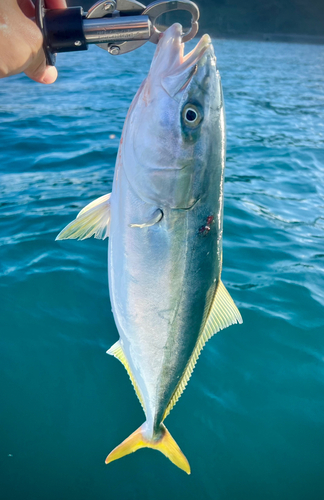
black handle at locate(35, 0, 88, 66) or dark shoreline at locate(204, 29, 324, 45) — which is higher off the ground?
dark shoreline at locate(204, 29, 324, 45)

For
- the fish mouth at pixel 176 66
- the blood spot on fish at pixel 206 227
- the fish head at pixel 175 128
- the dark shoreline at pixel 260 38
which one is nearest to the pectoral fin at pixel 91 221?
the fish head at pixel 175 128

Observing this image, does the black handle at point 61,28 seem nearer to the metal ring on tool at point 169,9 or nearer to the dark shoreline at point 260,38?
the metal ring on tool at point 169,9

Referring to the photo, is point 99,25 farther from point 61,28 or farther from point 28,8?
point 28,8

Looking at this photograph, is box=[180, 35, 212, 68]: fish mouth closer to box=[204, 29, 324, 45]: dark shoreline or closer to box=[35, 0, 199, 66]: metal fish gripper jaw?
box=[35, 0, 199, 66]: metal fish gripper jaw

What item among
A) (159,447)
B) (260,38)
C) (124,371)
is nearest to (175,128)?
(159,447)

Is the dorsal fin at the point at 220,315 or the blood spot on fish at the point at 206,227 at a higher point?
the blood spot on fish at the point at 206,227

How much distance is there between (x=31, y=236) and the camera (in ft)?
16.0

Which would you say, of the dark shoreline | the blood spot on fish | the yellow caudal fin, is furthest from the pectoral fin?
the dark shoreline

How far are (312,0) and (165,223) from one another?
119 metres

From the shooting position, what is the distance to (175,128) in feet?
5.16

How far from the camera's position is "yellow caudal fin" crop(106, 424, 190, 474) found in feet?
6.92

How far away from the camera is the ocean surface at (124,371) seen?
272 cm

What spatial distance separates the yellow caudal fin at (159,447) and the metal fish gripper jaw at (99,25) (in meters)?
2.01

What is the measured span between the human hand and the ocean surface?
249 cm
